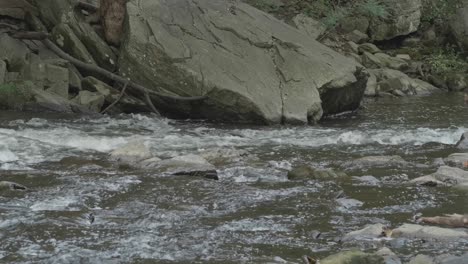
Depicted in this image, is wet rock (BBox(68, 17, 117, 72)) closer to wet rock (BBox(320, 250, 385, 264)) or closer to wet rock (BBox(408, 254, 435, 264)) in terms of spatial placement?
wet rock (BBox(320, 250, 385, 264))

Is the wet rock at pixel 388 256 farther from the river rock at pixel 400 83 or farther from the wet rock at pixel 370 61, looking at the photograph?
the wet rock at pixel 370 61

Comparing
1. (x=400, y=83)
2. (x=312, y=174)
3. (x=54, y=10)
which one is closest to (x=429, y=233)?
(x=312, y=174)

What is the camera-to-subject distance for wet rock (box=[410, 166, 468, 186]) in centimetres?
707

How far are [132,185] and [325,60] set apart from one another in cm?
754

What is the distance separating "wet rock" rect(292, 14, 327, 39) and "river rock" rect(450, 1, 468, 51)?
5.00 meters

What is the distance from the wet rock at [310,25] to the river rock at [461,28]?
5.00 m

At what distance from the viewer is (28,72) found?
1245cm

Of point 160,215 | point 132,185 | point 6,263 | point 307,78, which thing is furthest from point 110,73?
point 6,263

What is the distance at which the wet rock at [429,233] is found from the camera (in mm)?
5055

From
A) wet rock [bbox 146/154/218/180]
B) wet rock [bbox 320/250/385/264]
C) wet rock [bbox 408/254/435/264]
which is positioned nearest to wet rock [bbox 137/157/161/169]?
wet rock [bbox 146/154/218/180]

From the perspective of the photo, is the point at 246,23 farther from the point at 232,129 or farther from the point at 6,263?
the point at 6,263

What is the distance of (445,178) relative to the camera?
7.20 meters

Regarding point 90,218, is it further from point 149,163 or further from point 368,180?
point 368,180

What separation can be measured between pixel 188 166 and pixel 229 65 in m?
5.29
